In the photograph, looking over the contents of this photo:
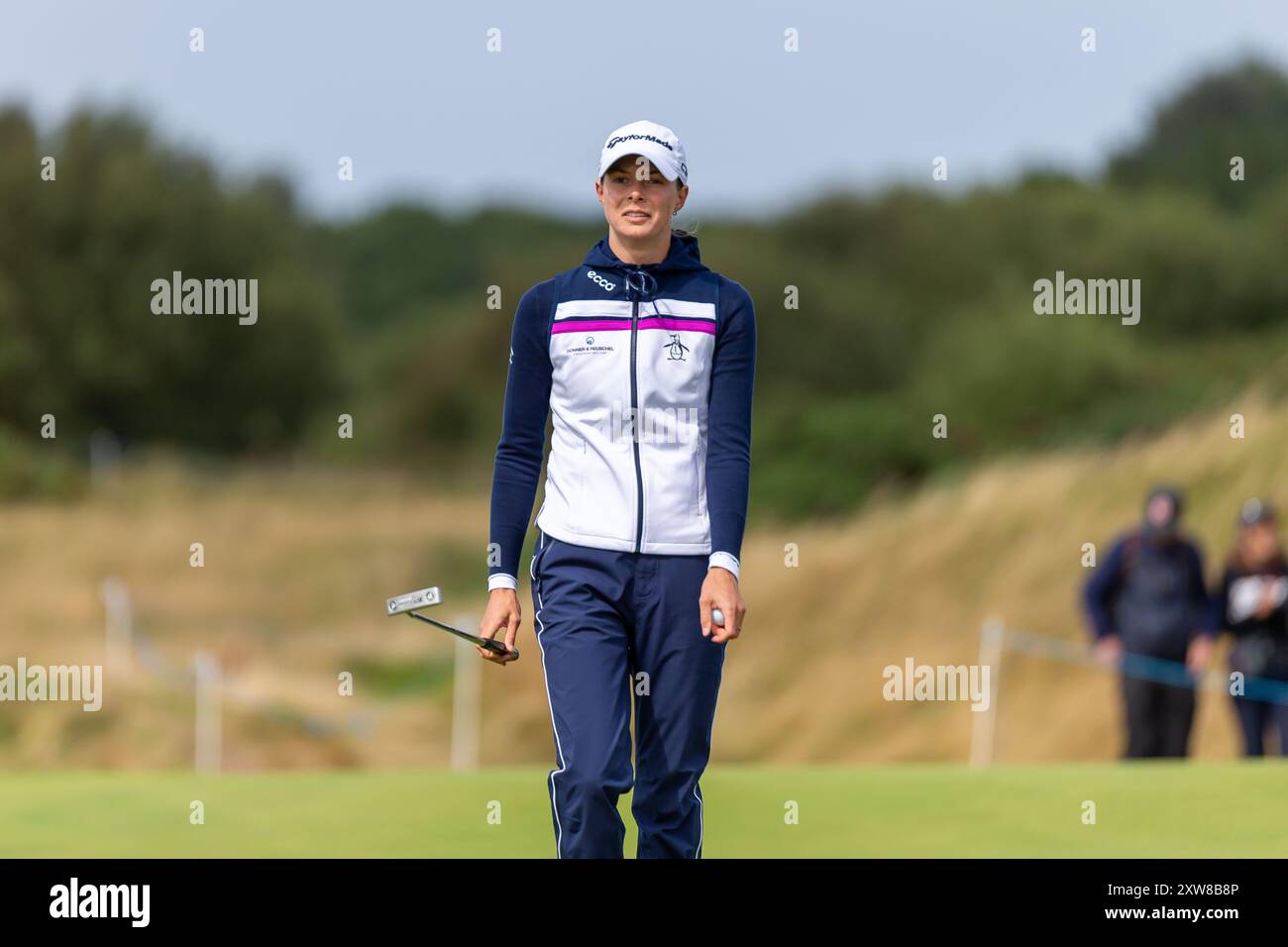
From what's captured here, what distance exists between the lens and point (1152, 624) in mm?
11898

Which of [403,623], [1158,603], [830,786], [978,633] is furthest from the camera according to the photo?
[403,623]

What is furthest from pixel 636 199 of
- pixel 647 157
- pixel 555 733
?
pixel 555 733

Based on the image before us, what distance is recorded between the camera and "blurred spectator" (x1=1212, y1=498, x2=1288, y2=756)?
11781mm

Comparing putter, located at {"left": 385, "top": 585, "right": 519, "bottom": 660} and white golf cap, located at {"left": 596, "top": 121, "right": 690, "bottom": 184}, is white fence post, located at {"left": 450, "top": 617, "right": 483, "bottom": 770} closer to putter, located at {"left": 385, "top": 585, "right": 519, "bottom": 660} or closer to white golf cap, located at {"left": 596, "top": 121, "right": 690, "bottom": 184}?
putter, located at {"left": 385, "top": 585, "right": 519, "bottom": 660}

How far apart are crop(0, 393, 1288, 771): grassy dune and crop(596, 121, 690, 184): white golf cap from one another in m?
12.2

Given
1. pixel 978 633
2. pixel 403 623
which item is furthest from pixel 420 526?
pixel 978 633

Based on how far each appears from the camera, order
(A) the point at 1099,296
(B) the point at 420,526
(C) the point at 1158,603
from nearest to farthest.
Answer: (C) the point at 1158,603
(B) the point at 420,526
(A) the point at 1099,296
